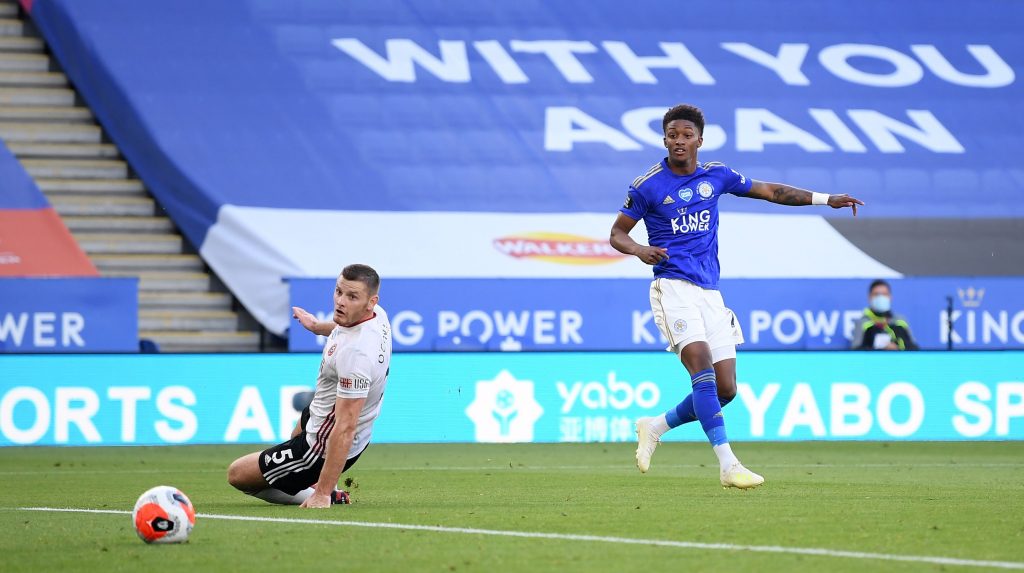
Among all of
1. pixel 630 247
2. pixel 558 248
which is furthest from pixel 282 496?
pixel 558 248

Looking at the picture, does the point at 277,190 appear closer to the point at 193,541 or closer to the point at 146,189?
the point at 146,189

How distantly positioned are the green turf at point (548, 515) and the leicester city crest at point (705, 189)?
1.67 m

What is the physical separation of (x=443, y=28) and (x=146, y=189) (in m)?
4.65

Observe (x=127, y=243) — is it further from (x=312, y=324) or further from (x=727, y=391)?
(x=312, y=324)

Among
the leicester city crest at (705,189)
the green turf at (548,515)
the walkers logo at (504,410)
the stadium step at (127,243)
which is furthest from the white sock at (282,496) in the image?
the stadium step at (127,243)

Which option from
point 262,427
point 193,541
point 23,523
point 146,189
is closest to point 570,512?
point 193,541

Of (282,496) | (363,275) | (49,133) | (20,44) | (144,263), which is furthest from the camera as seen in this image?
(20,44)

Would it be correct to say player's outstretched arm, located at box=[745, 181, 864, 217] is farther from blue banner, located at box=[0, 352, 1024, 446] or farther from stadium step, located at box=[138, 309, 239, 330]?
stadium step, located at box=[138, 309, 239, 330]

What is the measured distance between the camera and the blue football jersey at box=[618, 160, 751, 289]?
9.38m

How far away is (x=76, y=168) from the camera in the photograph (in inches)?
874

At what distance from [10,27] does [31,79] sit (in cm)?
102

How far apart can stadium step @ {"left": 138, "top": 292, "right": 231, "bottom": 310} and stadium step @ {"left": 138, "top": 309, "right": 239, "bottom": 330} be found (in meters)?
0.08

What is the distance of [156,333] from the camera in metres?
20.7

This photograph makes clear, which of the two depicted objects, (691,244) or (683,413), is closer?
(691,244)
